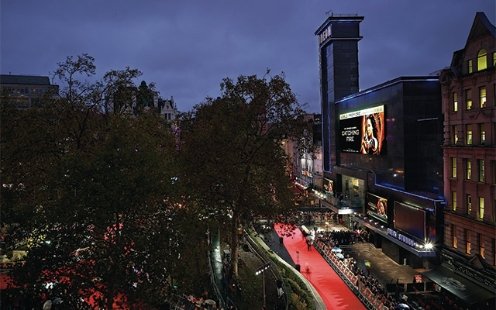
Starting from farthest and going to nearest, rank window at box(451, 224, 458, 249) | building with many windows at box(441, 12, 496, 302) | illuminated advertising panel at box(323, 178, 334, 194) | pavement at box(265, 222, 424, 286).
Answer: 1. illuminated advertising panel at box(323, 178, 334, 194)
2. pavement at box(265, 222, 424, 286)
3. window at box(451, 224, 458, 249)
4. building with many windows at box(441, 12, 496, 302)

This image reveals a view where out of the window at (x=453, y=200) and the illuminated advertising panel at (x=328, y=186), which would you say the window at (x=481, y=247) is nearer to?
the window at (x=453, y=200)

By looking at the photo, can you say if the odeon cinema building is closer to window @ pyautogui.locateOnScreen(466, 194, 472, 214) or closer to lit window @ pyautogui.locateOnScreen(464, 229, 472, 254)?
window @ pyautogui.locateOnScreen(466, 194, 472, 214)

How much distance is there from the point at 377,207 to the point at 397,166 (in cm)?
548

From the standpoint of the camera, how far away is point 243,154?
33.5 m

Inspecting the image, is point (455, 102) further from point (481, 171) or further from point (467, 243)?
point (467, 243)

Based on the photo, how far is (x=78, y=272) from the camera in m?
17.7

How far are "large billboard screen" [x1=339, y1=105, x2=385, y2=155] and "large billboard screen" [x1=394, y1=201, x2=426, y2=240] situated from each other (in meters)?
8.62

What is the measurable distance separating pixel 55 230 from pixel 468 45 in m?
32.3

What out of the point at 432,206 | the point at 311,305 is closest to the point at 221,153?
the point at 311,305

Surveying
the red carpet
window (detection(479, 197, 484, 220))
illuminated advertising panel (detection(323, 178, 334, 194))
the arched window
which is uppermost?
the arched window

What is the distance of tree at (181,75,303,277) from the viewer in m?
32.4

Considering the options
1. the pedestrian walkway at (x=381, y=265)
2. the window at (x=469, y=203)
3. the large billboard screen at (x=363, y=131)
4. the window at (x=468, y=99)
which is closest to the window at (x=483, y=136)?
the window at (x=468, y=99)

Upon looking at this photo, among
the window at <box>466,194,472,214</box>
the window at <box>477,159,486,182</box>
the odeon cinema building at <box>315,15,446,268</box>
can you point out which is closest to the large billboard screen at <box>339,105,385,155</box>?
the odeon cinema building at <box>315,15,446,268</box>

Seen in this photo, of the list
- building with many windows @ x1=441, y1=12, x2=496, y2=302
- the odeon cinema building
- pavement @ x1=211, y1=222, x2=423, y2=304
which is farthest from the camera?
the odeon cinema building
